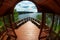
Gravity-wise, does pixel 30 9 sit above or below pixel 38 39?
above

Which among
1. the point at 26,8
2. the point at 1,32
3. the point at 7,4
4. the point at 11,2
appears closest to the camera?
the point at 7,4

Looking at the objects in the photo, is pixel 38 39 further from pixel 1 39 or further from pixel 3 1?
pixel 3 1

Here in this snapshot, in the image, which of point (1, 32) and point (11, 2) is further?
point (1, 32)

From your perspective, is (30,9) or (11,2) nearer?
(11,2)

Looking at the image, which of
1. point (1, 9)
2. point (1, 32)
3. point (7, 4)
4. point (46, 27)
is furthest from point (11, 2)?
point (46, 27)

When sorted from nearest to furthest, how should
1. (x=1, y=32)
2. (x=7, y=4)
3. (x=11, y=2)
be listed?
(x=7, y=4) → (x=11, y=2) → (x=1, y=32)

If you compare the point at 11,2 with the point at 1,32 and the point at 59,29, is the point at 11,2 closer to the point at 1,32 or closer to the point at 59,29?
the point at 59,29

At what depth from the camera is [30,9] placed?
8.23m

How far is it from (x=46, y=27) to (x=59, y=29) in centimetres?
198

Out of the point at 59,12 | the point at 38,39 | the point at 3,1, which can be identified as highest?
the point at 3,1

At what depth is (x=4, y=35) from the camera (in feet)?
12.8

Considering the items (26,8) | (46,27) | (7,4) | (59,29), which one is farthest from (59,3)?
(26,8)

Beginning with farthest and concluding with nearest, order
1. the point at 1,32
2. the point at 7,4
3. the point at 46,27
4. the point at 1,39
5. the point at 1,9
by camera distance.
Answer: the point at 46,27, the point at 1,32, the point at 1,39, the point at 7,4, the point at 1,9

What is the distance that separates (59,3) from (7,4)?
85 centimetres
